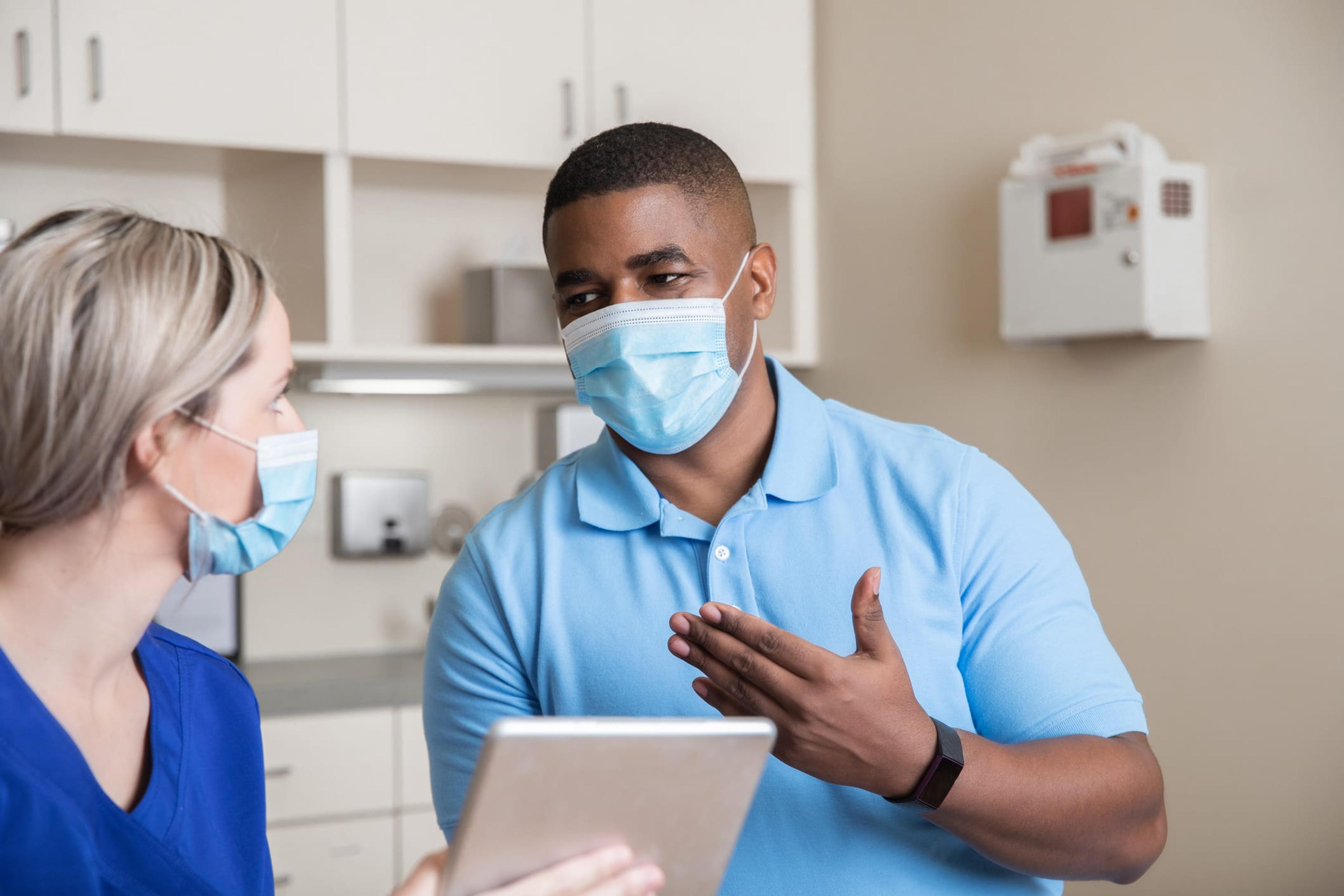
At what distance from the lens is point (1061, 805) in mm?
1017

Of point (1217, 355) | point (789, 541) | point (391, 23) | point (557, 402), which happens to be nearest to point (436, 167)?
point (391, 23)

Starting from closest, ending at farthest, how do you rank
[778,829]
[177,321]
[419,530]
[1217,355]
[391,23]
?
[177,321]
[778,829]
[1217,355]
[391,23]
[419,530]

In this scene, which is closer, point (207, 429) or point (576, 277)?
point (207, 429)

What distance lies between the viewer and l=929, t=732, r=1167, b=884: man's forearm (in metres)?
0.99

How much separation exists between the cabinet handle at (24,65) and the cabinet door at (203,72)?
2.2 inches

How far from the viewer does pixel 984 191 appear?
2500 mm

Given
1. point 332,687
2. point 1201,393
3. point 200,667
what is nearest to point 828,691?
point 200,667

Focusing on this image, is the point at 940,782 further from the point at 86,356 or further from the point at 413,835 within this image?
the point at 413,835

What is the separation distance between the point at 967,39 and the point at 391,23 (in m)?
1.17

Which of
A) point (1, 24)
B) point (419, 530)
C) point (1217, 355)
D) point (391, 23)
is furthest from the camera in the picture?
point (419, 530)

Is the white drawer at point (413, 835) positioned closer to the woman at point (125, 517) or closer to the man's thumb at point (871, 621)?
the woman at point (125, 517)

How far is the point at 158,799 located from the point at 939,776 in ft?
1.99

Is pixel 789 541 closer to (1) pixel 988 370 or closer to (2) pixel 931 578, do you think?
(2) pixel 931 578

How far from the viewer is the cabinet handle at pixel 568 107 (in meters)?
2.84
